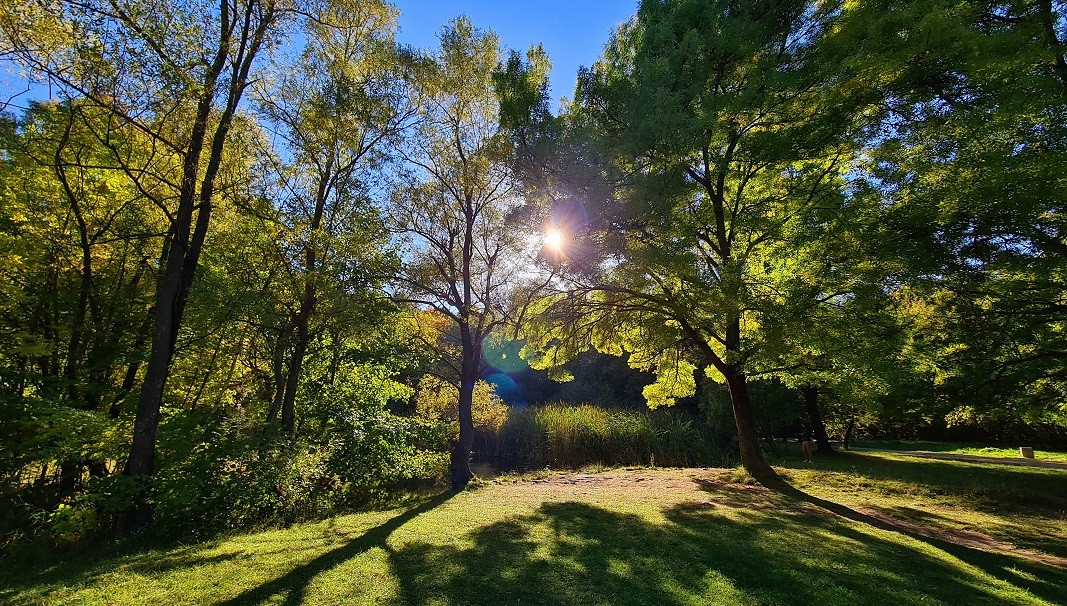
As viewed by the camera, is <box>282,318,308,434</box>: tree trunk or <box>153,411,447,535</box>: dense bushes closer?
<box>153,411,447,535</box>: dense bushes

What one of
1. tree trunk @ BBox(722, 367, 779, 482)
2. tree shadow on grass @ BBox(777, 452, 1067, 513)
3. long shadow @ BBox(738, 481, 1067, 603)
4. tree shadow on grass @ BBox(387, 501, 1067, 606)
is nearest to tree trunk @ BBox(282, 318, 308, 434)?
tree shadow on grass @ BBox(387, 501, 1067, 606)

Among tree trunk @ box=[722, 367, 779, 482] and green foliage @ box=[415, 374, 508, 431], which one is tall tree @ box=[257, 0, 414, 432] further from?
tree trunk @ box=[722, 367, 779, 482]

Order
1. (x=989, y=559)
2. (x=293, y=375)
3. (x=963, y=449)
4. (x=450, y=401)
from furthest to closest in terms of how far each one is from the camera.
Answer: (x=963, y=449) < (x=450, y=401) < (x=293, y=375) < (x=989, y=559)

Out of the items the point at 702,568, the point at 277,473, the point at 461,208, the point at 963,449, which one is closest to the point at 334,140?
the point at 461,208

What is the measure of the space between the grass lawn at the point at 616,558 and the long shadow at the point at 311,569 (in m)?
0.02

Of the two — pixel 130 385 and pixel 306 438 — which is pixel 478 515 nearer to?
pixel 306 438

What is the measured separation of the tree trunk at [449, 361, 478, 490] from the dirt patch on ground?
1.89 m

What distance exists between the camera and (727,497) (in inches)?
328

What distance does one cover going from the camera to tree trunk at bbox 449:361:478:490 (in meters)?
11.4

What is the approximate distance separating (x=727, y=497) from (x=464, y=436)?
660 centimetres

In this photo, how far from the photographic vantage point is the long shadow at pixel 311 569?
3570mm

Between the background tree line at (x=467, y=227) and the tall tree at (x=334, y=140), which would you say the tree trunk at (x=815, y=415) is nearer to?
the background tree line at (x=467, y=227)

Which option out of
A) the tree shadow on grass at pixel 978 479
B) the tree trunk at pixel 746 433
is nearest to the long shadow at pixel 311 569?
the tree trunk at pixel 746 433

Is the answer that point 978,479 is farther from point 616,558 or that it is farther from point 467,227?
point 467,227
